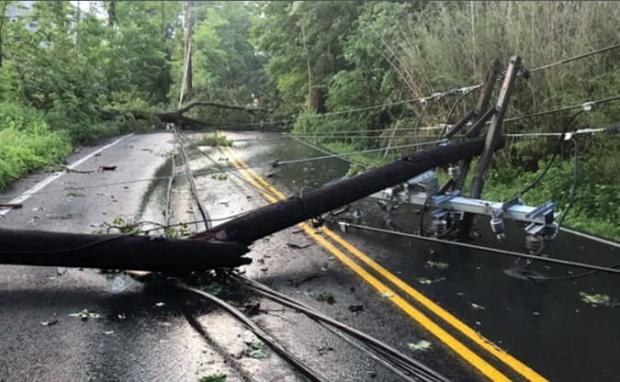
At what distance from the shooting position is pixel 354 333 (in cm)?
489

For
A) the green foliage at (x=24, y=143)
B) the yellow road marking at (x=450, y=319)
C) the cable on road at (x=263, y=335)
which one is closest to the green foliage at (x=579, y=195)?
the yellow road marking at (x=450, y=319)

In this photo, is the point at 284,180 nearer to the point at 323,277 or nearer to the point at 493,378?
the point at 323,277

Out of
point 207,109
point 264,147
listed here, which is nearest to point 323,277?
point 264,147

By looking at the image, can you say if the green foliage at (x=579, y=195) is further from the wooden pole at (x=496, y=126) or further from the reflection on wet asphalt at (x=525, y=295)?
the wooden pole at (x=496, y=126)

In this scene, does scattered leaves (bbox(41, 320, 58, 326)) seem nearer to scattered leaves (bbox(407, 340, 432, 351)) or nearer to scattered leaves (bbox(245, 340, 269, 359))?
scattered leaves (bbox(245, 340, 269, 359))

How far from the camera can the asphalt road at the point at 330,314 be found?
441cm

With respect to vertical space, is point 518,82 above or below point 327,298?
above

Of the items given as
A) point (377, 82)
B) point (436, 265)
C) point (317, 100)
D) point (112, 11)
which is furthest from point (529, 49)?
point (112, 11)

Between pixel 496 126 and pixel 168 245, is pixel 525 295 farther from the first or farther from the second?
pixel 168 245

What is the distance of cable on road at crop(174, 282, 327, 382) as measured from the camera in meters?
4.29

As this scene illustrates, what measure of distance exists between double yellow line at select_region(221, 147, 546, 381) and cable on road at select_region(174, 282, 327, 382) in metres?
1.25

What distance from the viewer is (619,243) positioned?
26.0ft

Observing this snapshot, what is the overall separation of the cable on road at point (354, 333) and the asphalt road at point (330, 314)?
0.30ft

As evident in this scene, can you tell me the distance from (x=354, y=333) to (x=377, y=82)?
560 inches
